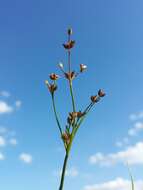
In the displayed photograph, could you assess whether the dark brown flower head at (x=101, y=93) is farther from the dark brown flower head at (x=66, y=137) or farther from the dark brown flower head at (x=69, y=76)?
the dark brown flower head at (x=66, y=137)

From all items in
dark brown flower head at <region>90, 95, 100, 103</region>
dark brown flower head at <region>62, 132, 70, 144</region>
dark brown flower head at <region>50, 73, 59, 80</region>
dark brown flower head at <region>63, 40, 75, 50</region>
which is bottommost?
dark brown flower head at <region>62, 132, 70, 144</region>

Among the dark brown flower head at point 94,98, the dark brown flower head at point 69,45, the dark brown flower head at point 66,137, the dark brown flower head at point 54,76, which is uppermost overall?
the dark brown flower head at point 69,45

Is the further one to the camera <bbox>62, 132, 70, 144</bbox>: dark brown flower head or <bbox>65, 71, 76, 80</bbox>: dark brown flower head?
<bbox>65, 71, 76, 80</bbox>: dark brown flower head

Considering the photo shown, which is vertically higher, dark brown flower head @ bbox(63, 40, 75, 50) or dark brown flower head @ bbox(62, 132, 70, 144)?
dark brown flower head @ bbox(63, 40, 75, 50)

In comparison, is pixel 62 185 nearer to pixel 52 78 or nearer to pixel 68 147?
pixel 68 147

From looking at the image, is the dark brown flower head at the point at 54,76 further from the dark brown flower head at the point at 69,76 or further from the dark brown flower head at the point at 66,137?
the dark brown flower head at the point at 66,137

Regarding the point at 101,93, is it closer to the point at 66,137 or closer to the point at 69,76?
the point at 69,76

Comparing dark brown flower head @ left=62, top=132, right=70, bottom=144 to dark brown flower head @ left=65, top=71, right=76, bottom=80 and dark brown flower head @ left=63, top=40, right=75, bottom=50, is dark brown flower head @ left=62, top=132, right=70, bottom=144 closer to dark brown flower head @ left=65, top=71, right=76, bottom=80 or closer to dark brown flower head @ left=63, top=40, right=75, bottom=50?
dark brown flower head @ left=65, top=71, right=76, bottom=80

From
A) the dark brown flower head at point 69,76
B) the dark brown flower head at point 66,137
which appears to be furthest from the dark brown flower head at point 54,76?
the dark brown flower head at point 66,137

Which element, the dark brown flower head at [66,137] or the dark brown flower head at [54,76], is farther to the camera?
the dark brown flower head at [54,76]

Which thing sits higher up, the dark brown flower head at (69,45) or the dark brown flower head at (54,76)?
the dark brown flower head at (69,45)

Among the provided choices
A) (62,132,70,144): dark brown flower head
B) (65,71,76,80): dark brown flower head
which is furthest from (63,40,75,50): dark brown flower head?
(62,132,70,144): dark brown flower head
